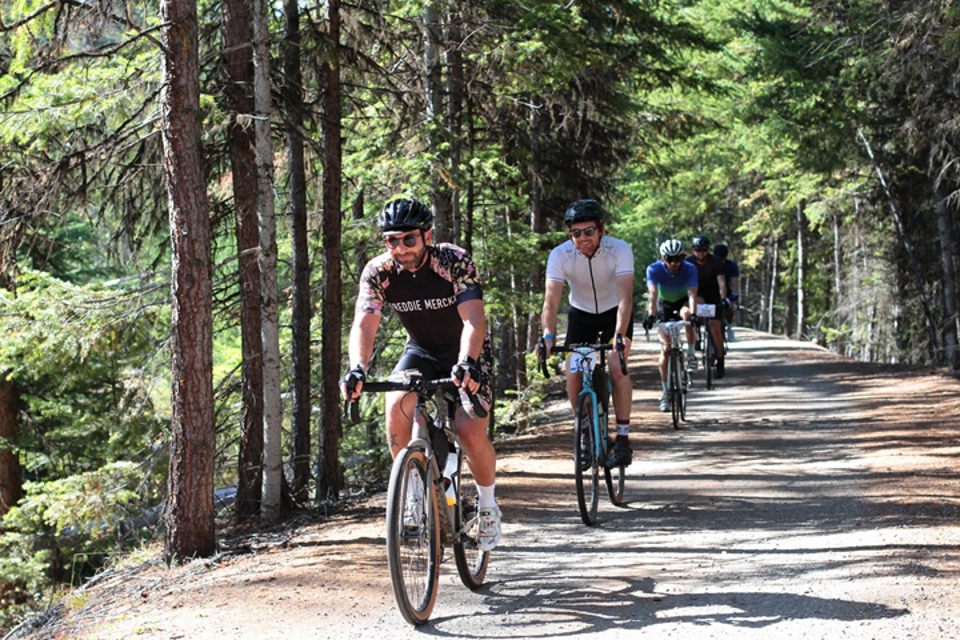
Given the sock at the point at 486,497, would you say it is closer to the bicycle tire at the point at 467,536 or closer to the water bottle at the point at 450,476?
the bicycle tire at the point at 467,536

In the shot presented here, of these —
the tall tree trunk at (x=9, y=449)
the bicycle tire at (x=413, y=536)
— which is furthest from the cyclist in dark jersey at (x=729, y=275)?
the tall tree trunk at (x=9, y=449)

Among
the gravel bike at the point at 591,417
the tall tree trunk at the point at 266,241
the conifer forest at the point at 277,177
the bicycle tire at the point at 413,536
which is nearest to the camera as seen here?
the bicycle tire at the point at 413,536

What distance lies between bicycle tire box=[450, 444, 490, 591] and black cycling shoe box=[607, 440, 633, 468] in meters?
1.97

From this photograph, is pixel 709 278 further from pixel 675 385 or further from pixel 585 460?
pixel 585 460

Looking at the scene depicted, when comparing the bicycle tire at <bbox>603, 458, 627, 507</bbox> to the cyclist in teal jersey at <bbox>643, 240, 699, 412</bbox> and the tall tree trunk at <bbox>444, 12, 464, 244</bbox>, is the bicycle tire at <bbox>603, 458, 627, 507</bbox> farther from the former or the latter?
the tall tree trunk at <bbox>444, 12, 464, 244</bbox>

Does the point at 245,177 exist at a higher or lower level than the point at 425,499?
higher

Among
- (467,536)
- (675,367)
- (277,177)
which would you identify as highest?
(277,177)

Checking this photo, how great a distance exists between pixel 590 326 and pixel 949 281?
15.6 m

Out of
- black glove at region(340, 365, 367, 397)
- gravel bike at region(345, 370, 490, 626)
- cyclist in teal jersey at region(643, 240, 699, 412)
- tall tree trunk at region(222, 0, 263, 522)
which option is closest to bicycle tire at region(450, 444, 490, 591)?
gravel bike at region(345, 370, 490, 626)

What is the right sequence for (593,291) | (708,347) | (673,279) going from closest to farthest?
1. (593,291)
2. (673,279)
3. (708,347)

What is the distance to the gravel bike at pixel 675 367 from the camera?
466 inches

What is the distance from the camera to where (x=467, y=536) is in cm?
532

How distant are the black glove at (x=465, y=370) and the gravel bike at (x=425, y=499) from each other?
125 millimetres

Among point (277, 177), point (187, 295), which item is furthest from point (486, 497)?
point (277, 177)
